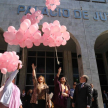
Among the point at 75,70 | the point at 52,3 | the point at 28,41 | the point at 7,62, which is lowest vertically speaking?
the point at 7,62

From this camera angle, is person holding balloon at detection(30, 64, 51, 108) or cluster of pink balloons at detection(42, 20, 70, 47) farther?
cluster of pink balloons at detection(42, 20, 70, 47)

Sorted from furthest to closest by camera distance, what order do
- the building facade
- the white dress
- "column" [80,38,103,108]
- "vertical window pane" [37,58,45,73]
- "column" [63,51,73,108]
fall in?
"vertical window pane" [37,58,45,73], "column" [63,51,73,108], the building facade, "column" [80,38,103,108], the white dress

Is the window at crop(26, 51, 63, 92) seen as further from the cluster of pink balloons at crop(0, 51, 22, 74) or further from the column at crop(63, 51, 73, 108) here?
the cluster of pink balloons at crop(0, 51, 22, 74)

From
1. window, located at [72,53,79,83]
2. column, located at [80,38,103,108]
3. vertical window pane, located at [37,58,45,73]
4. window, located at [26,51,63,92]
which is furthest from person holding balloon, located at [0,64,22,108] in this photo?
window, located at [72,53,79,83]

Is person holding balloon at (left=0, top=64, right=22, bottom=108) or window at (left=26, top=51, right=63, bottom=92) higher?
window at (left=26, top=51, right=63, bottom=92)

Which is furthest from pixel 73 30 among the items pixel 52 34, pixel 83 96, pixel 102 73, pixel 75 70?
pixel 102 73

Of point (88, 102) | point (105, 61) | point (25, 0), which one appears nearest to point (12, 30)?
point (88, 102)

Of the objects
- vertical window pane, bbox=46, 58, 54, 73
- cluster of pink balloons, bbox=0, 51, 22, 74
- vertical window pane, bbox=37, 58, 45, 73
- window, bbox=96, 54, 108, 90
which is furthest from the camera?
window, bbox=96, 54, 108, 90

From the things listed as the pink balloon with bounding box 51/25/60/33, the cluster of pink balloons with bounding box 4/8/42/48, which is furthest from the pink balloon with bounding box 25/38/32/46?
the pink balloon with bounding box 51/25/60/33

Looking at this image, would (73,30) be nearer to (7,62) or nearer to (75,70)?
(75,70)

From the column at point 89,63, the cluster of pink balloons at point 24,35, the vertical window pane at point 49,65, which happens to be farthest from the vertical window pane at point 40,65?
the cluster of pink balloons at point 24,35

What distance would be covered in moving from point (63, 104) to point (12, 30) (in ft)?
9.60

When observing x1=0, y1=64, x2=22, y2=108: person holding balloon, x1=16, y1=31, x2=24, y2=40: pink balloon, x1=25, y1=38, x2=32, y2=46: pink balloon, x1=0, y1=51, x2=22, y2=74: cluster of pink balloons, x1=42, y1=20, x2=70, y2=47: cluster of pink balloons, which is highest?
x1=42, y1=20, x2=70, y2=47: cluster of pink balloons

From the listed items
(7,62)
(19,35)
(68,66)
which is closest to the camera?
(19,35)
